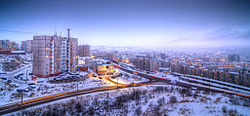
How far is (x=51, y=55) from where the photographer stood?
2600 cm

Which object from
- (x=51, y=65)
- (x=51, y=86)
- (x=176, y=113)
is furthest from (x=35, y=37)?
(x=176, y=113)

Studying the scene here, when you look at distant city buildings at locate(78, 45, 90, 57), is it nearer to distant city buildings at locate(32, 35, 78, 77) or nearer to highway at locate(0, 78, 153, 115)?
distant city buildings at locate(32, 35, 78, 77)

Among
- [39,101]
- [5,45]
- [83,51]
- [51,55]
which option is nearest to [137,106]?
[39,101]

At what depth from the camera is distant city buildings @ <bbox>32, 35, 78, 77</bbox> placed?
2505 cm

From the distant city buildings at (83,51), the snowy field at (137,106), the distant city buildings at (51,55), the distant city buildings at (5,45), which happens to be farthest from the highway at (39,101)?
the distant city buildings at (5,45)

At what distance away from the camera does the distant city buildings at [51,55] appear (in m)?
25.0

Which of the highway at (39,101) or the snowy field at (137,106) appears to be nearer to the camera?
the highway at (39,101)

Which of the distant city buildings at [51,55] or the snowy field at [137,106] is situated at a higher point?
the distant city buildings at [51,55]

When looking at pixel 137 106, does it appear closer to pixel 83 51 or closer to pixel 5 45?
pixel 83 51

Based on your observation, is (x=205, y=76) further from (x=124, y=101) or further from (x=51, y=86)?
(x=51, y=86)

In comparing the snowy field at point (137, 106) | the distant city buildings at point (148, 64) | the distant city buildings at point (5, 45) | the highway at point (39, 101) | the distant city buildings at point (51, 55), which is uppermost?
the distant city buildings at point (5, 45)

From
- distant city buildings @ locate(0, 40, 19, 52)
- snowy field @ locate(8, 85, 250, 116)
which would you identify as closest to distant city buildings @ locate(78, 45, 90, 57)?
distant city buildings @ locate(0, 40, 19, 52)

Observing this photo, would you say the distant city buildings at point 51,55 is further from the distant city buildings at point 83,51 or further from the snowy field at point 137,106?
the distant city buildings at point 83,51

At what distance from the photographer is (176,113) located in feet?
44.3
